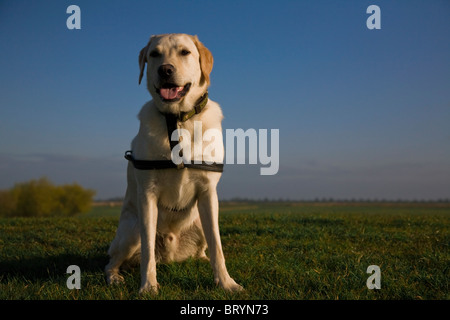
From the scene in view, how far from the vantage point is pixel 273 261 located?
4.75 meters

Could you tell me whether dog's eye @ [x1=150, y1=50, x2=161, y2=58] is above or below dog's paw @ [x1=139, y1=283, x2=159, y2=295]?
above

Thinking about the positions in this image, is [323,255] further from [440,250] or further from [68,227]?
[68,227]

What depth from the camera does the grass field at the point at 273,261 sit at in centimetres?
365

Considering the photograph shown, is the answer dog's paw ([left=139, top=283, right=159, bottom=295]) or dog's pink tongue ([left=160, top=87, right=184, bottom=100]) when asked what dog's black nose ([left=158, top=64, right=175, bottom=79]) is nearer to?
dog's pink tongue ([left=160, top=87, right=184, bottom=100])

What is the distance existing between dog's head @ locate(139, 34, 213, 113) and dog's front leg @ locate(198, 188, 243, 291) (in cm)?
102

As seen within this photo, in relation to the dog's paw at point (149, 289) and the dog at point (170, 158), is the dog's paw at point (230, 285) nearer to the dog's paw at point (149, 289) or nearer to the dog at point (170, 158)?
the dog at point (170, 158)

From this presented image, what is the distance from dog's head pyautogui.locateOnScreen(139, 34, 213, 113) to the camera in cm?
374

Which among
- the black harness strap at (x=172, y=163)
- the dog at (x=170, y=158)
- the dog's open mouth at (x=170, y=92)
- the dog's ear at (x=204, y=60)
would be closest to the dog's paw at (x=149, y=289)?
the dog at (x=170, y=158)

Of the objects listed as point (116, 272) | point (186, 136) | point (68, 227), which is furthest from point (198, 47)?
point (68, 227)

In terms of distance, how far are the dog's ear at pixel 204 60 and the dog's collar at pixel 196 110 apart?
0.19m

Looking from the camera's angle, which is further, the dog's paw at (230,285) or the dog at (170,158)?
the dog at (170,158)

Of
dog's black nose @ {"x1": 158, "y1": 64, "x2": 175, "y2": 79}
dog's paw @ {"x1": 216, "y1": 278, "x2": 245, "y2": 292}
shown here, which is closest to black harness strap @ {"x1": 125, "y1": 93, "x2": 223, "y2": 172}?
dog's black nose @ {"x1": 158, "y1": 64, "x2": 175, "y2": 79}

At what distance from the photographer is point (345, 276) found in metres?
4.07
